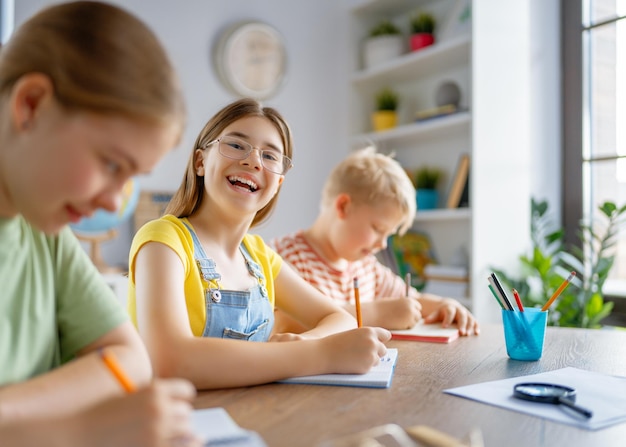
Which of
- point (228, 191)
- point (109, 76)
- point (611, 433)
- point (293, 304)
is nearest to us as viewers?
point (109, 76)

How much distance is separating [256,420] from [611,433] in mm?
431

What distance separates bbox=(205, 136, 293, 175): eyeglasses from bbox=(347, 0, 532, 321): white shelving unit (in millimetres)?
1716

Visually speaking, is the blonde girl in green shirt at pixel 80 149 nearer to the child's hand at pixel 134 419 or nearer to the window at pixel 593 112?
the child's hand at pixel 134 419

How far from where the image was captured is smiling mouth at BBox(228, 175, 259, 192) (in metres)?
1.23

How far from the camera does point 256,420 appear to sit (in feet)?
2.42

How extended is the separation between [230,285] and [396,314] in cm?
44

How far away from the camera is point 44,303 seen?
78 centimetres

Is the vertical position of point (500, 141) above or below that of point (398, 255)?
above

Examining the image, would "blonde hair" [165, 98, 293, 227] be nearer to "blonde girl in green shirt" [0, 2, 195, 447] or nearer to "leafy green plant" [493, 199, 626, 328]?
"blonde girl in green shirt" [0, 2, 195, 447]

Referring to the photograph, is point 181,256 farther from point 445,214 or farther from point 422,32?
point 422,32

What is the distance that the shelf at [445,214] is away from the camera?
2.87m

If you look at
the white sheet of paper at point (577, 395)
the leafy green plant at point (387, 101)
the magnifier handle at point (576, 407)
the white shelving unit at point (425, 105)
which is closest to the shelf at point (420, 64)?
the white shelving unit at point (425, 105)

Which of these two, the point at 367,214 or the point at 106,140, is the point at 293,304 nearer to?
the point at 367,214

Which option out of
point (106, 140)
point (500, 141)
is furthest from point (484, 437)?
point (500, 141)
